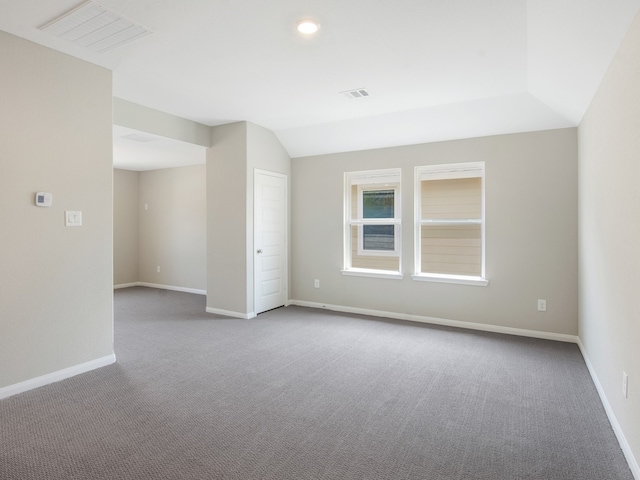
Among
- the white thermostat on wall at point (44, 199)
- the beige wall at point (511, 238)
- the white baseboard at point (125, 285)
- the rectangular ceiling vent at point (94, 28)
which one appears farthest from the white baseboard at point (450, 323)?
the rectangular ceiling vent at point (94, 28)

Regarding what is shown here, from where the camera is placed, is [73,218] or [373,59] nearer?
[373,59]

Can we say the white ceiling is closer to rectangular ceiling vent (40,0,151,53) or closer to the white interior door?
rectangular ceiling vent (40,0,151,53)

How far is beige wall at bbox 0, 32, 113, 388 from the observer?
2.81 m

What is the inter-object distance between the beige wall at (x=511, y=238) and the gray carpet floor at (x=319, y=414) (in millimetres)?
489

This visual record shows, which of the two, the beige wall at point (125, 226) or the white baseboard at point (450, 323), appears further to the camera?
the beige wall at point (125, 226)

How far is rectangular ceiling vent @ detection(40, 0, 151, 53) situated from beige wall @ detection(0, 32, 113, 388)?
39cm

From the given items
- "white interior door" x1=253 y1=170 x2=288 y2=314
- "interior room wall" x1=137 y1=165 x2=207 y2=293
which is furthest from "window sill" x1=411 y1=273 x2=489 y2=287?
"interior room wall" x1=137 y1=165 x2=207 y2=293

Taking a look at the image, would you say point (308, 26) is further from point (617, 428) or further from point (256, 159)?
point (617, 428)

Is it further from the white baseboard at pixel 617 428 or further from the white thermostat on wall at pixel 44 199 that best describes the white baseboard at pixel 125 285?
the white baseboard at pixel 617 428

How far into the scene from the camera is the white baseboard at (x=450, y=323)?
423 centimetres

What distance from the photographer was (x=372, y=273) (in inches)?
213

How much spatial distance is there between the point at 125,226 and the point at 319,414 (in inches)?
270

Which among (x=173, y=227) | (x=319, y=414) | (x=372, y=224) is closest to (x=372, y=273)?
(x=372, y=224)

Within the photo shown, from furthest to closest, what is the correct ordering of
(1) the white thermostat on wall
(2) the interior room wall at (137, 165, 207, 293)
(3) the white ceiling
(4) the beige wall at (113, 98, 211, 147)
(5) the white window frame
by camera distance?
(2) the interior room wall at (137, 165, 207, 293), (5) the white window frame, (4) the beige wall at (113, 98, 211, 147), (1) the white thermostat on wall, (3) the white ceiling
